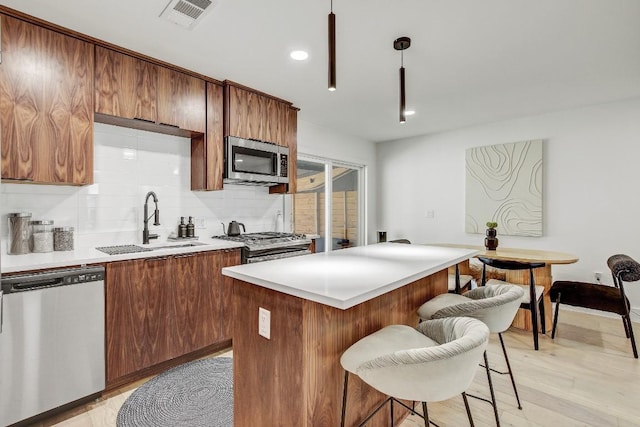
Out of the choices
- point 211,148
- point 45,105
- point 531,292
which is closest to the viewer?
point 45,105

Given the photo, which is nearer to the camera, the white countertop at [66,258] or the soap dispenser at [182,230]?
the white countertop at [66,258]

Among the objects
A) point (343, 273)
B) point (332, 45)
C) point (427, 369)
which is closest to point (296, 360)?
point (343, 273)

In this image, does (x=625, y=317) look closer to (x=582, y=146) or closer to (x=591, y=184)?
(x=591, y=184)

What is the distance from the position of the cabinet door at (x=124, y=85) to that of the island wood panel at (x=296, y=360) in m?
1.76

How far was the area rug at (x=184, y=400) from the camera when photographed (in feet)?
6.38

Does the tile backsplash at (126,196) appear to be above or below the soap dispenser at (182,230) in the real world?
above

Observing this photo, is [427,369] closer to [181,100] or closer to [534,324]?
[534,324]

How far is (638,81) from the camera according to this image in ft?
9.98

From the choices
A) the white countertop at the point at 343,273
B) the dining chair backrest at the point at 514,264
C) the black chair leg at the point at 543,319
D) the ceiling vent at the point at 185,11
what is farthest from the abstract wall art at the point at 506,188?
the ceiling vent at the point at 185,11

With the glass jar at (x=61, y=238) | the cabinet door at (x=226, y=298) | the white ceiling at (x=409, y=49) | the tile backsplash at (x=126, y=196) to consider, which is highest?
the white ceiling at (x=409, y=49)

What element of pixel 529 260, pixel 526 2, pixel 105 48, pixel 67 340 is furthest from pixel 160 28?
pixel 529 260

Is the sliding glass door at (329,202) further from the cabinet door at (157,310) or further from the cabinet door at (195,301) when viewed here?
the cabinet door at (157,310)

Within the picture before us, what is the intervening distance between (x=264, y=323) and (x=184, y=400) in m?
1.18

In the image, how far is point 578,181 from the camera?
383 cm
